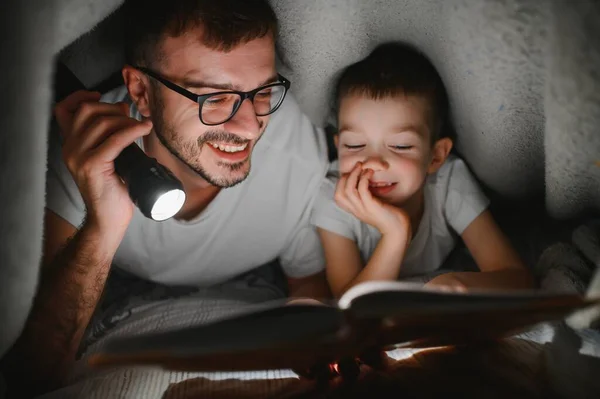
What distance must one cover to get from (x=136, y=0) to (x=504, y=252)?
25.7 inches

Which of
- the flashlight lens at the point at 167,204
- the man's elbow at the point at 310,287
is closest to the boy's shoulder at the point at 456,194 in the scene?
the man's elbow at the point at 310,287

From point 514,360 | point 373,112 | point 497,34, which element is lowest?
point 514,360

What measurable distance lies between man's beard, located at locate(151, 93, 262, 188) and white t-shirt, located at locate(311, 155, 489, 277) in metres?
0.17

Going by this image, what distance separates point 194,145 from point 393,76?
0.31 metres

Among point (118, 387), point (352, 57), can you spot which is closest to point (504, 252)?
point (352, 57)

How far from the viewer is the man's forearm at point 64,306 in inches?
23.5

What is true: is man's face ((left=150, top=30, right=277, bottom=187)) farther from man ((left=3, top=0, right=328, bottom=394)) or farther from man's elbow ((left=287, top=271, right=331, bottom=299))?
man's elbow ((left=287, top=271, right=331, bottom=299))

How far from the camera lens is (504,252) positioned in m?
0.76

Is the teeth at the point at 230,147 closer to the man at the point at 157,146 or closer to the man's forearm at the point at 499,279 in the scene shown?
the man at the point at 157,146

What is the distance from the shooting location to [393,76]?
28.5 inches

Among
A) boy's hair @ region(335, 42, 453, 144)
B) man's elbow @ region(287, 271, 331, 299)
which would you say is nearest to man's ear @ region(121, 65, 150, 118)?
boy's hair @ region(335, 42, 453, 144)

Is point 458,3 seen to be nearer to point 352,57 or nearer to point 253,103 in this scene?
point 352,57

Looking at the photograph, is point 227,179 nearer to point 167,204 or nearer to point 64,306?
point 167,204

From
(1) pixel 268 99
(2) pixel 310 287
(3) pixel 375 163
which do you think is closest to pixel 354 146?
(3) pixel 375 163
